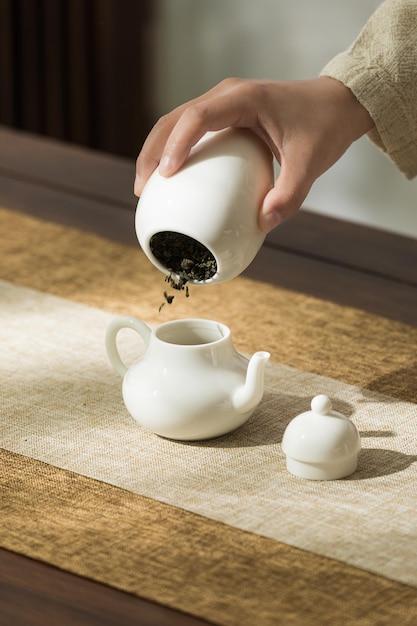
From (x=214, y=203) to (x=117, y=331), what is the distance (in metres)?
A: 0.21

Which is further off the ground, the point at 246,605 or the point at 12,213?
the point at 246,605

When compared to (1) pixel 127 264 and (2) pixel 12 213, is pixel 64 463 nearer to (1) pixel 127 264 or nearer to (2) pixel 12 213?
(1) pixel 127 264

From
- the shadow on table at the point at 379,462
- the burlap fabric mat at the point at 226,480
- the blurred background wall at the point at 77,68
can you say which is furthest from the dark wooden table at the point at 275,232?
the blurred background wall at the point at 77,68

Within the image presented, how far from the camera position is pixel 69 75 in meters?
3.36

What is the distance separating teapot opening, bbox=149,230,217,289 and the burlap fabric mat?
0.54 ft

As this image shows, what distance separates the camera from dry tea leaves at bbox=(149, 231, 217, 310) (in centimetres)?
105

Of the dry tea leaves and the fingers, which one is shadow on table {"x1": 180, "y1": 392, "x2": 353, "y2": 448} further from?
the fingers

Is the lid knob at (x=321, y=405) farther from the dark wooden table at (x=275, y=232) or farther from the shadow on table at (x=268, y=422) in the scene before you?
the dark wooden table at (x=275, y=232)

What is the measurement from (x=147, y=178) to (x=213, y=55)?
2.27 meters

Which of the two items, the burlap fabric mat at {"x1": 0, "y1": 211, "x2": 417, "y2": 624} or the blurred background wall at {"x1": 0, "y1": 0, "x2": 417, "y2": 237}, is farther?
the blurred background wall at {"x1": 0, "y1": 0, "x2": 417, "y2": 237}

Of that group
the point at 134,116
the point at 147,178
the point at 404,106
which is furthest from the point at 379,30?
the point at 134,116

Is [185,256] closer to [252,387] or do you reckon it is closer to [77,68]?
[252,387]

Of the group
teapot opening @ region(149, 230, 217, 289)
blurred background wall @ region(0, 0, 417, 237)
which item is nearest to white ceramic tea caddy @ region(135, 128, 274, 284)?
teapot opening @ region(149, 230, 217, 289)

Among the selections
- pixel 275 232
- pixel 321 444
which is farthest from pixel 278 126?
pixel 275 232
